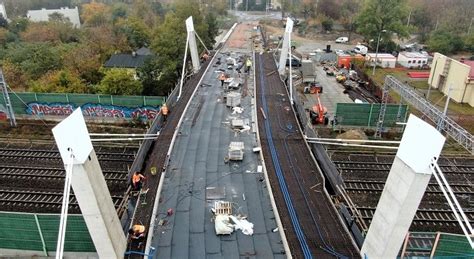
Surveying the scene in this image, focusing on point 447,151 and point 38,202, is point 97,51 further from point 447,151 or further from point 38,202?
point 447,151

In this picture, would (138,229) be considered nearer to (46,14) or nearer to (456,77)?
(456,77)

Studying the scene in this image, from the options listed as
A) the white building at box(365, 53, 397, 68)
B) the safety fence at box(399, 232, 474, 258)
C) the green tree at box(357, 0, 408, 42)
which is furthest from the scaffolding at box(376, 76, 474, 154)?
the green tree at box(357, 0, 408, 42)

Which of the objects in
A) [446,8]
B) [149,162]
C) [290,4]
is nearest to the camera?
[149,162]

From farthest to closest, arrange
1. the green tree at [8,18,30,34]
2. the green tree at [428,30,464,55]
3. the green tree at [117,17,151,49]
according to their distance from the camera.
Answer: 1. the green tree at [8,18,30,34]
2. the green tree at [428,30,464,55]
3. the green tree at [117,17,151,49]

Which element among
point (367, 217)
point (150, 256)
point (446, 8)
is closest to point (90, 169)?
point (150, 256)

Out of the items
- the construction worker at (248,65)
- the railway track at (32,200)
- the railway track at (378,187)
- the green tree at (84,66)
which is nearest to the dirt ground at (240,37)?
the construction worker at (248,65)

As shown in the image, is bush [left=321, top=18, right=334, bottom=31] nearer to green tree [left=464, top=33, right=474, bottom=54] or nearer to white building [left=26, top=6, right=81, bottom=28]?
green tree [left=464, top=33, right=474, bottom=54]
